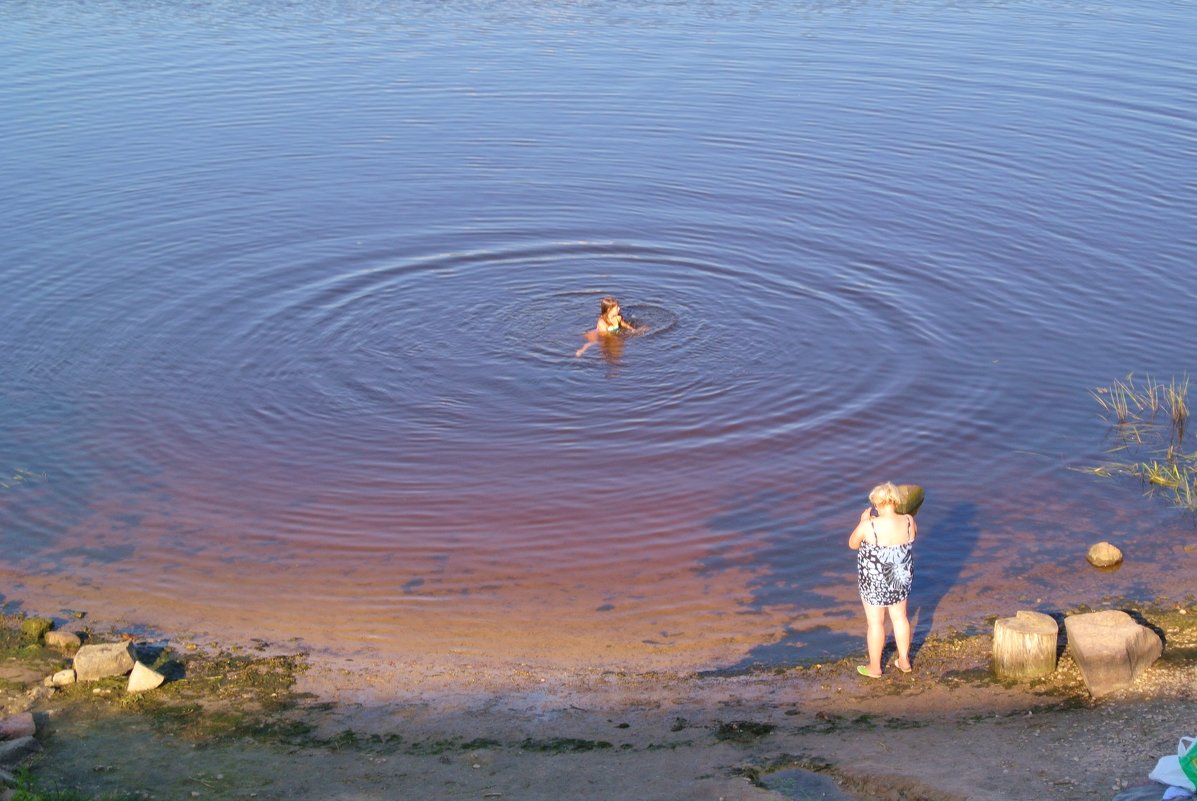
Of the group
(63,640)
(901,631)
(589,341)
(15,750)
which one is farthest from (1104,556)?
(15,750)

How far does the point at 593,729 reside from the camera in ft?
36.0

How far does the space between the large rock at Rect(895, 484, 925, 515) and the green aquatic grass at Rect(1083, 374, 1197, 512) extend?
4.14m

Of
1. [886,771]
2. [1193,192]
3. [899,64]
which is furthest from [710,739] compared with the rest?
[899,64]

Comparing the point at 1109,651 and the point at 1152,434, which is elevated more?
the point at 1152,434

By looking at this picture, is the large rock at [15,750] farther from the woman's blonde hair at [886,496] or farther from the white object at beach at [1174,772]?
the white object at beach at [1174,772]

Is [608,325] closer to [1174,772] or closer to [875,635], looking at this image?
[875,635]

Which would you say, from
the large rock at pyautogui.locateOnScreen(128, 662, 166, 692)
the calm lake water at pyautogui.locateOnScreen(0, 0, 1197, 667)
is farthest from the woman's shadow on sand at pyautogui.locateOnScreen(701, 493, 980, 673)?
the large rock at pyautogui.locateOnScreen(128, 662, 166, 692)

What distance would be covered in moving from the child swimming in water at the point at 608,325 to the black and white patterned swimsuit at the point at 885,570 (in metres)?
7.63

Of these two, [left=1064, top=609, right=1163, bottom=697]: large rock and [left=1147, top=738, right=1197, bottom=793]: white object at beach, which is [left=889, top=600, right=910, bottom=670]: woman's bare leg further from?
[left=1147, top=738, right=1197, bottom=793]: white object at beach

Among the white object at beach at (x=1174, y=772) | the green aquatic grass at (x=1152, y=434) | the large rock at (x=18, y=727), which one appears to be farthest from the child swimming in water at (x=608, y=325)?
the white object at beach at (x=1174, y=772)

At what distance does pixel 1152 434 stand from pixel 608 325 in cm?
703

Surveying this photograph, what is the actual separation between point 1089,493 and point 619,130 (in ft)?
50.2

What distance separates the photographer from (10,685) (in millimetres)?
11469

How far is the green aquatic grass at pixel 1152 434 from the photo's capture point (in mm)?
15273
